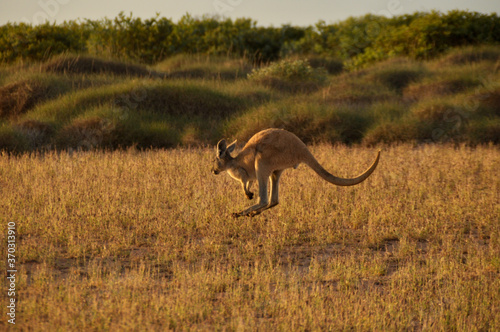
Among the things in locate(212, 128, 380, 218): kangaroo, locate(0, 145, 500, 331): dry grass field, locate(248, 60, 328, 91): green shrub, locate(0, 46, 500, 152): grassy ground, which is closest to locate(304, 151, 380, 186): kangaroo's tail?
locate(212, 128, 380, 218): kangaroo

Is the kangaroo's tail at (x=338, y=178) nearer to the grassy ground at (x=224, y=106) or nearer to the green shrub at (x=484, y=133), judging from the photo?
the grassy ground at (x=224, y=106)

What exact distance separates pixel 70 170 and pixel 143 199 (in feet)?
8.47

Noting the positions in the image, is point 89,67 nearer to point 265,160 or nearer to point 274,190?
point 274,190

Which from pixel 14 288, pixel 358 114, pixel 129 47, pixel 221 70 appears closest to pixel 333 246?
pixel 14 288

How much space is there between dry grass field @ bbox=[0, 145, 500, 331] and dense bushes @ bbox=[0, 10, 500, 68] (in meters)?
13.4

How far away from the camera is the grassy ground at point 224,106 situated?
46.2 feet

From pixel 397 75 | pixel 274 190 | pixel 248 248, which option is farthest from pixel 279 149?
pixel 397 75

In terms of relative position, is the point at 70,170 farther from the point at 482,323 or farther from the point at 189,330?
the point at 482,323

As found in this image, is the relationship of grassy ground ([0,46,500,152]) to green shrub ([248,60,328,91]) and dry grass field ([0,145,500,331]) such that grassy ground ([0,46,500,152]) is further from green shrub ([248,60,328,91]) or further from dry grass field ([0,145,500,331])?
dry grass field ([0,145,500,331])

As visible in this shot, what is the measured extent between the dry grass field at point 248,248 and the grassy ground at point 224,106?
9.40 feet

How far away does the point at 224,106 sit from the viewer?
53.8 feet

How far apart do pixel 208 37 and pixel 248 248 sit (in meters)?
22.9

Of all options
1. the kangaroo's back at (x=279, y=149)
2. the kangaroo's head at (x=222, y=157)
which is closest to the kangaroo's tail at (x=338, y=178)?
the kangaroo's back at (x=279, y=149)

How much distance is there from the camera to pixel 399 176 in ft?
34.2
